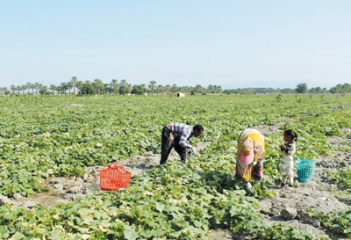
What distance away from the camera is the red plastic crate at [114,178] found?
5.92 meters

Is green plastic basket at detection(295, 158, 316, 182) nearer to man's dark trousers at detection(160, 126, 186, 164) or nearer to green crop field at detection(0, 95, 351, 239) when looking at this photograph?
green crop field at detection(0, 95, 351, 239)

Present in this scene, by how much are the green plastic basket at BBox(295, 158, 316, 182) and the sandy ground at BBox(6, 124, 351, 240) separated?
0.13 metres

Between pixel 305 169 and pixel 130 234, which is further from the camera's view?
pixel 305 169

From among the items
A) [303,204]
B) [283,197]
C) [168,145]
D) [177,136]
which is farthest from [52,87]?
[303,204]

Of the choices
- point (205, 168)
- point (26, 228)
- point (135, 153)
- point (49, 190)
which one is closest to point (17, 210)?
point (26, 228)

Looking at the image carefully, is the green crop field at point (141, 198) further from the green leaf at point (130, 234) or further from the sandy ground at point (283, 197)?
the sandy ground at point (283, 197)

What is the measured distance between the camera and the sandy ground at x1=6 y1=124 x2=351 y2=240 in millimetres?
4750

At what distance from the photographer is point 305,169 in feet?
20.9

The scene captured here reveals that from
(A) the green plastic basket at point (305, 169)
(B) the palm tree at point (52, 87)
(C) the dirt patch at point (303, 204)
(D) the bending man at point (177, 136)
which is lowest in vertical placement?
(C) the dirt patch at point (303, 204)

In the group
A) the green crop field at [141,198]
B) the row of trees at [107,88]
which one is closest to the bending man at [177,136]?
the green crop field at [141,198]

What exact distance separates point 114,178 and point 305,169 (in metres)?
3.95

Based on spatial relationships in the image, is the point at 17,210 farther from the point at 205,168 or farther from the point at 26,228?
the point at 205,168

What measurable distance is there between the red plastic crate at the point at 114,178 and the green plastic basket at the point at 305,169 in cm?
354

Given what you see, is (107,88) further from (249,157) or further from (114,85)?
(249,157)
